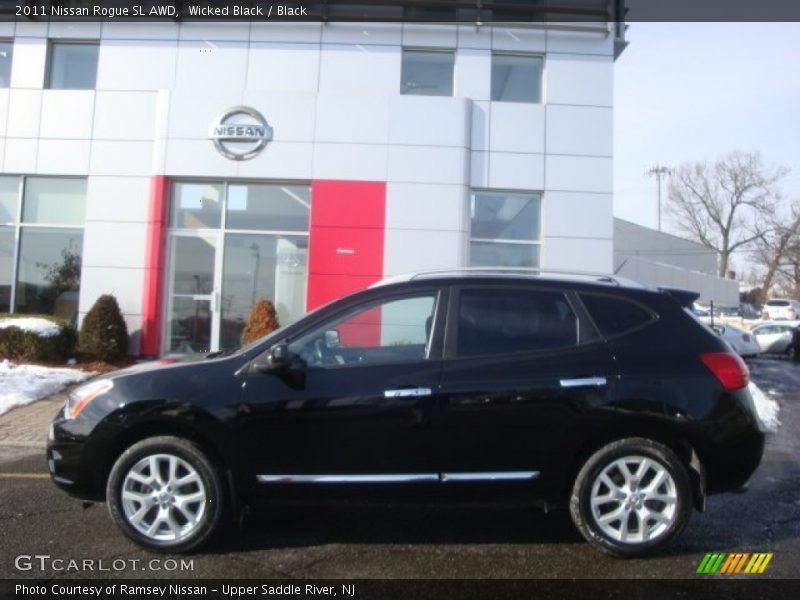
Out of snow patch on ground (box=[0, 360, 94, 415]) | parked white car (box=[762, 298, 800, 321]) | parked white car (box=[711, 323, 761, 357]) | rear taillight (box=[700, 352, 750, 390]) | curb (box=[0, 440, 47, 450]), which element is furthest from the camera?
parked white car (box=[762, 298, 800, 321])

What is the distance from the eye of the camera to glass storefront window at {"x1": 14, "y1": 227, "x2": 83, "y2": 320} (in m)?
12.7

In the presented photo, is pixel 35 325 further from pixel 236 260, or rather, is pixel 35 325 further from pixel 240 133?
pixel 240 133

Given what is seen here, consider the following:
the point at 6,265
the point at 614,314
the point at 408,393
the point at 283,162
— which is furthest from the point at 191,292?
the point at 614,314

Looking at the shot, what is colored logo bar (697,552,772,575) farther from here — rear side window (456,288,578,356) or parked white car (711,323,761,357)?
parked white car (711,323,761,357)

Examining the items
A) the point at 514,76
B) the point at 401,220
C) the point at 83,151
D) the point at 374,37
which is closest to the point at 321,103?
the point at 374,37

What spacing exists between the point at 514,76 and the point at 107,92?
7.89 meters

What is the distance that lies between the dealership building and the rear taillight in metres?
8.16

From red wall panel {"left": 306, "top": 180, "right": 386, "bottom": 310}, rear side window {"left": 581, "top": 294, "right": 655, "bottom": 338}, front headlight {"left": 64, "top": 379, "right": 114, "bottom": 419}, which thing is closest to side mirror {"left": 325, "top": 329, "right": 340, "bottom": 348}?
front headlight {"left": 64, "top": 379, "right": 114, "bottom": 419}

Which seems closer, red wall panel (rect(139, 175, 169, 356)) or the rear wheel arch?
the rear wheel arch

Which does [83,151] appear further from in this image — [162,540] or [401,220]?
[162,540]

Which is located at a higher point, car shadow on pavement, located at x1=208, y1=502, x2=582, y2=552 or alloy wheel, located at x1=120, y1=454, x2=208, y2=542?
alloy wheel, located at x1=120, y1=454, x2=208, y2=542

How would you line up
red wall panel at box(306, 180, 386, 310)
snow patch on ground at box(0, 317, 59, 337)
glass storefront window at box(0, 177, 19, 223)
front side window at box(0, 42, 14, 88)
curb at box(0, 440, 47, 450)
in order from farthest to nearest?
front side window at box(0, 42, 14, 88), glass storefront window at box(0, 177, 19, 223), red wall panel at box(306, 180, 386, 310), snow patch on ground at box(0, 317, 59, 337), curb at box(0, 440, 47, 450)

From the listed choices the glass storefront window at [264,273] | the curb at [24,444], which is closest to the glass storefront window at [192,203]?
the glass storefront window at [264,273]

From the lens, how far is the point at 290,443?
3998mm
